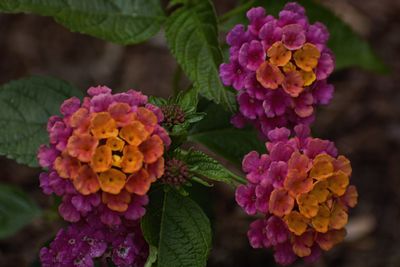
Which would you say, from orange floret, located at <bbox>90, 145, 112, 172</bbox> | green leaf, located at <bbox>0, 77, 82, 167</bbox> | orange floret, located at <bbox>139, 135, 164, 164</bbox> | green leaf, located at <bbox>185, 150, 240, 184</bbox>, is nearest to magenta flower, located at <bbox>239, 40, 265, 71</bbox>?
green leaf, located at <bbox>185, 150, 240, 184</bbox>

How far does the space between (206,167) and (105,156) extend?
312mm

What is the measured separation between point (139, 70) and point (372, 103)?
3.89 feet

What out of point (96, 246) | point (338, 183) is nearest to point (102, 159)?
point (96, 246)

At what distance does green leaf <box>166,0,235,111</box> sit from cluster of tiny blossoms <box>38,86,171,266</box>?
0.31 meters

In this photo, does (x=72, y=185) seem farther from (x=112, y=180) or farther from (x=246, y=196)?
(x=246, y=196)

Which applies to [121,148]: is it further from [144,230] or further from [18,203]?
[18,203]

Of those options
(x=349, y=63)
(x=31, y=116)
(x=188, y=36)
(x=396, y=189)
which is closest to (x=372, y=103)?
(x=396, y=189)

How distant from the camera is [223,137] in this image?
2.32 metres

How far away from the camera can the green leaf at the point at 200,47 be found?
6.84 ft

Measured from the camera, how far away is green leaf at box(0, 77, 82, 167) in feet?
6.99

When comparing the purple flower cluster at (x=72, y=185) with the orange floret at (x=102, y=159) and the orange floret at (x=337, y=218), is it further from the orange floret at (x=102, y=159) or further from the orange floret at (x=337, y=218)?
the orange floret at (x=337, y=218)

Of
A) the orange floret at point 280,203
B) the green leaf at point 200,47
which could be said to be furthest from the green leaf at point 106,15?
the orange floret at point 280,203

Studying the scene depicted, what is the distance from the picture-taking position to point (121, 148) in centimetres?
171

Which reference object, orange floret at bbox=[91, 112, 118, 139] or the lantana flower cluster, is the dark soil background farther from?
orange floret at bbox=[91, 112, 118, 139]
